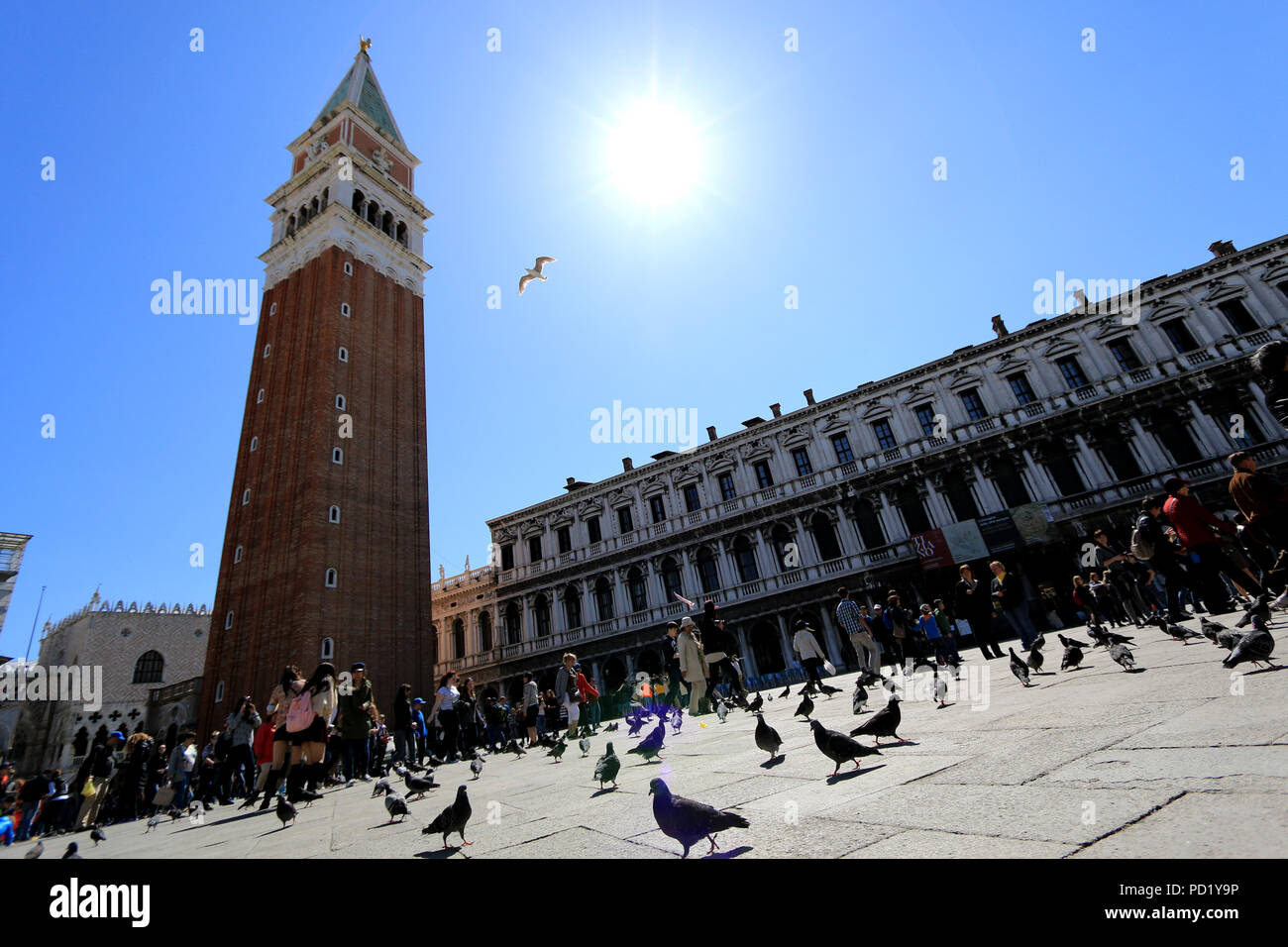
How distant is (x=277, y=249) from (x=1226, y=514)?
149 ft

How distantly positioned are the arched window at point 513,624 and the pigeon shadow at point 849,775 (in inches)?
1067

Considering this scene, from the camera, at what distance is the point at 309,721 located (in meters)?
6.85

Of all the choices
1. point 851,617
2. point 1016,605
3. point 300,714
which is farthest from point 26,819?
point 1016,605

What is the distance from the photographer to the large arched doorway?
23.8 m

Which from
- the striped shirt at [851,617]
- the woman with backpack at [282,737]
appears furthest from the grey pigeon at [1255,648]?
the woman with backpack at [282,737]

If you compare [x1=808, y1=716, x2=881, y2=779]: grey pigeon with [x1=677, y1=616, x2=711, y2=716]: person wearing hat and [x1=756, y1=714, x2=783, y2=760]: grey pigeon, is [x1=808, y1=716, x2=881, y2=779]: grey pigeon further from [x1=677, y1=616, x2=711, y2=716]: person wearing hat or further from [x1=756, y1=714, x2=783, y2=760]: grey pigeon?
[x1=677, y1=616, x2=711, y2=716]: person wearing hat

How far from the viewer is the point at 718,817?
2.42 metres

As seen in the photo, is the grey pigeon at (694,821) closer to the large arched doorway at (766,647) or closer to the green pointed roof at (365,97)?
the large arched doorway at (766,647)

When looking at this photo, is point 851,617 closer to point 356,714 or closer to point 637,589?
point 356,714

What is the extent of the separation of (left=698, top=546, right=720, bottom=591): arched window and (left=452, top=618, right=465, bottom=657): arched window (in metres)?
14.3

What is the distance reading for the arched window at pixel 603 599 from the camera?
28.0m

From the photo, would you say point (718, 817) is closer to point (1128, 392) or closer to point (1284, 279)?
point (1128, 392)

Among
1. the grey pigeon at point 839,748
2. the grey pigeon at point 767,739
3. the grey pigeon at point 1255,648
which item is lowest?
the grey pigeon at point 767,739
